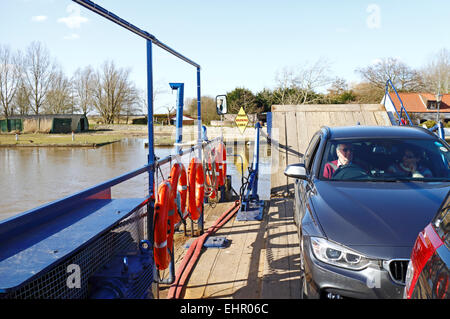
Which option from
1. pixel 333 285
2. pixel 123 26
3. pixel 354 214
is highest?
pixel 123 26

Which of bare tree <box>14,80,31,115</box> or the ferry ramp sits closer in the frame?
the ferry ramp

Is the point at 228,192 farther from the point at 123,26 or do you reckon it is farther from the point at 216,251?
the point at 123,26

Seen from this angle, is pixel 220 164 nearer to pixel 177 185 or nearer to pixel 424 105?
pixel 177 185

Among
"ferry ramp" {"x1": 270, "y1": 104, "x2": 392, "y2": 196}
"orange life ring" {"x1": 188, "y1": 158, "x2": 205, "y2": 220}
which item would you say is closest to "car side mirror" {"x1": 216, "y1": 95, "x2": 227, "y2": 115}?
"orange life ring" {"x1": 188, "y1": 158, "x2": 205, "y2": 220}

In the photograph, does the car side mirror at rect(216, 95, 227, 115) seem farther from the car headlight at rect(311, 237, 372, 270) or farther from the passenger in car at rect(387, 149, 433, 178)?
the car headlight at rect(311, 237, 372, 270)

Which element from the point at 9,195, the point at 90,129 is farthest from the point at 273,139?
the point at 90,129

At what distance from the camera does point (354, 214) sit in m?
3.31

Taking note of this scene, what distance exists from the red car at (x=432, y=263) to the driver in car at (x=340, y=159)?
2.04 m

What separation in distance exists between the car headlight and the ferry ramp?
6.38 m

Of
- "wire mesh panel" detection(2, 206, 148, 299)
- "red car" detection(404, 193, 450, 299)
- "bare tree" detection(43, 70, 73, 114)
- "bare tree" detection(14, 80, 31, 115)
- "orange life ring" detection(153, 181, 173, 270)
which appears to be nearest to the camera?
"red car" detection(404, 193, 450, 299)

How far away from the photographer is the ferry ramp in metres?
9.92

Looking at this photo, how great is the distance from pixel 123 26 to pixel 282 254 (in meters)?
3.40

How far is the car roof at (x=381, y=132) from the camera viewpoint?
15.7 ft
